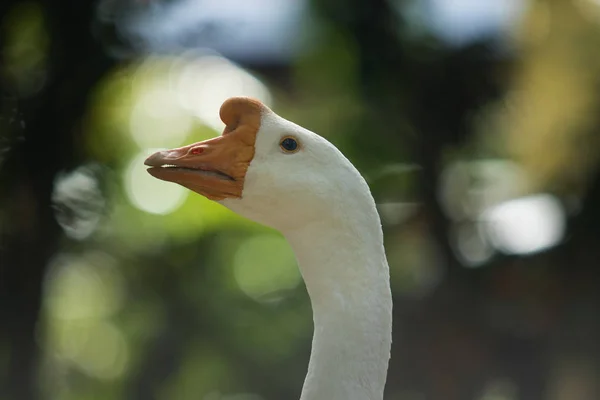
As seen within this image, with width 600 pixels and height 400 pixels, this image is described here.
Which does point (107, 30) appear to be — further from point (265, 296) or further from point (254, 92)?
point (265, 296)

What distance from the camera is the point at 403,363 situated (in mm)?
3881

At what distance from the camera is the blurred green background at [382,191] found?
147 inches

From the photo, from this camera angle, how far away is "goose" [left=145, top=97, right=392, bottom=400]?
911 millimetres

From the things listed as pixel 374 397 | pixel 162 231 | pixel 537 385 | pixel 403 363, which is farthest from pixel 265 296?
pixel 374 397

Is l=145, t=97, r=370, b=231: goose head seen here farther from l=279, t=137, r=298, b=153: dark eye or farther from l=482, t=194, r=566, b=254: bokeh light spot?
l=482, t=194, r=566, b=254: bokeh light spot

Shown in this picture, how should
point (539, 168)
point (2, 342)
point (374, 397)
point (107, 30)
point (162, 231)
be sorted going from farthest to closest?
point (162, 231) → point (539, 168) → point (107, 30) → point (2, 342) → point (374, 397)

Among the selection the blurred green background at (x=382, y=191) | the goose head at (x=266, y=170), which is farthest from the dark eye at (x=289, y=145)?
the blurred green background at (x=382, y=191)

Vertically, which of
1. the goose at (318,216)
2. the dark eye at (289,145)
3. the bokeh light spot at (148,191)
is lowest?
the goose at (318,216)

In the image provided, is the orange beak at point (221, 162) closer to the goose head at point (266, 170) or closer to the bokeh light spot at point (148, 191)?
the goose head at point (266, 170)

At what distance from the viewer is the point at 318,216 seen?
93 centimetres

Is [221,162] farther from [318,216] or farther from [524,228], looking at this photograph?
[524,228]

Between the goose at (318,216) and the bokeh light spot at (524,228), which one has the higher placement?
the bokeh light spot at (524,228)

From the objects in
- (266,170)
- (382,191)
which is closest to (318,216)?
(266,170)

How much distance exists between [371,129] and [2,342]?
79.8 inches
